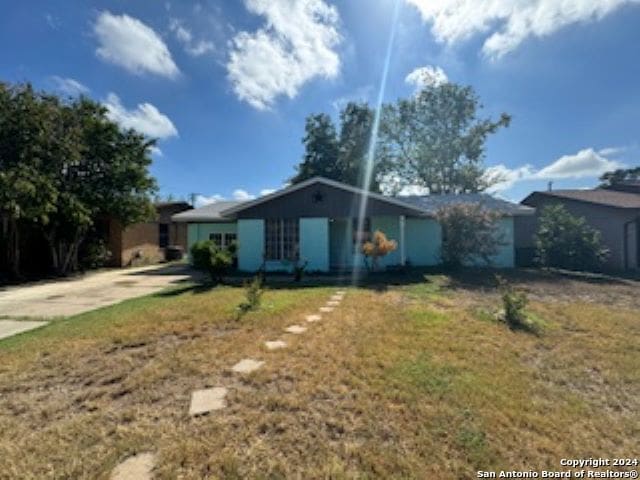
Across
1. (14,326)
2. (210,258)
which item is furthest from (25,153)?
(14,326)

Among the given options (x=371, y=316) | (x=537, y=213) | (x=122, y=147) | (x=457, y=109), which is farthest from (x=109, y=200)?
(x=457, y=109)

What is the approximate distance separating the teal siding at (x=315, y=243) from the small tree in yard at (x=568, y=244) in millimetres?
10096

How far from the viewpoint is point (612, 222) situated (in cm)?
1755

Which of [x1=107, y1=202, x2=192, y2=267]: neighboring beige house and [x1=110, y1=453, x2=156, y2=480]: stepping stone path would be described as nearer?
[x1=110, y1=453, x2=156, y2=480]: stepping stone path

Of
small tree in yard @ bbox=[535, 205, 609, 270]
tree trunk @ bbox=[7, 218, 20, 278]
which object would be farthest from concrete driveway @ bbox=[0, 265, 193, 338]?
small tree in yard @ bbox=[535, 205, 609, 270]

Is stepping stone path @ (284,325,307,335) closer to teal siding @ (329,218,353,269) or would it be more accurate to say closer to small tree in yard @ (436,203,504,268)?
teal siding @ (329,218,353,269)

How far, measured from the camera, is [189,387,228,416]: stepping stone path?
3443 mm

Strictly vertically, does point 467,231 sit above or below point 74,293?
above

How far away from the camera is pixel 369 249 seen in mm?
13953

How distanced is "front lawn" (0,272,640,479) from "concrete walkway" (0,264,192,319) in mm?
2414

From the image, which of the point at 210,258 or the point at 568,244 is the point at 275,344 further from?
the point at 568,244

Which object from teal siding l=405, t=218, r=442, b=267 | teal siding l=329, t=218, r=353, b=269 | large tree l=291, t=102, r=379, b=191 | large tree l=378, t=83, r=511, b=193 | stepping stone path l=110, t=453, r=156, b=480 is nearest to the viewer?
stepping stone path l=110, t=453, r=156, b=480

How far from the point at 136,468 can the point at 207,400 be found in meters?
1.07

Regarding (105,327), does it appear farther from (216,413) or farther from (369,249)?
(369,249)
